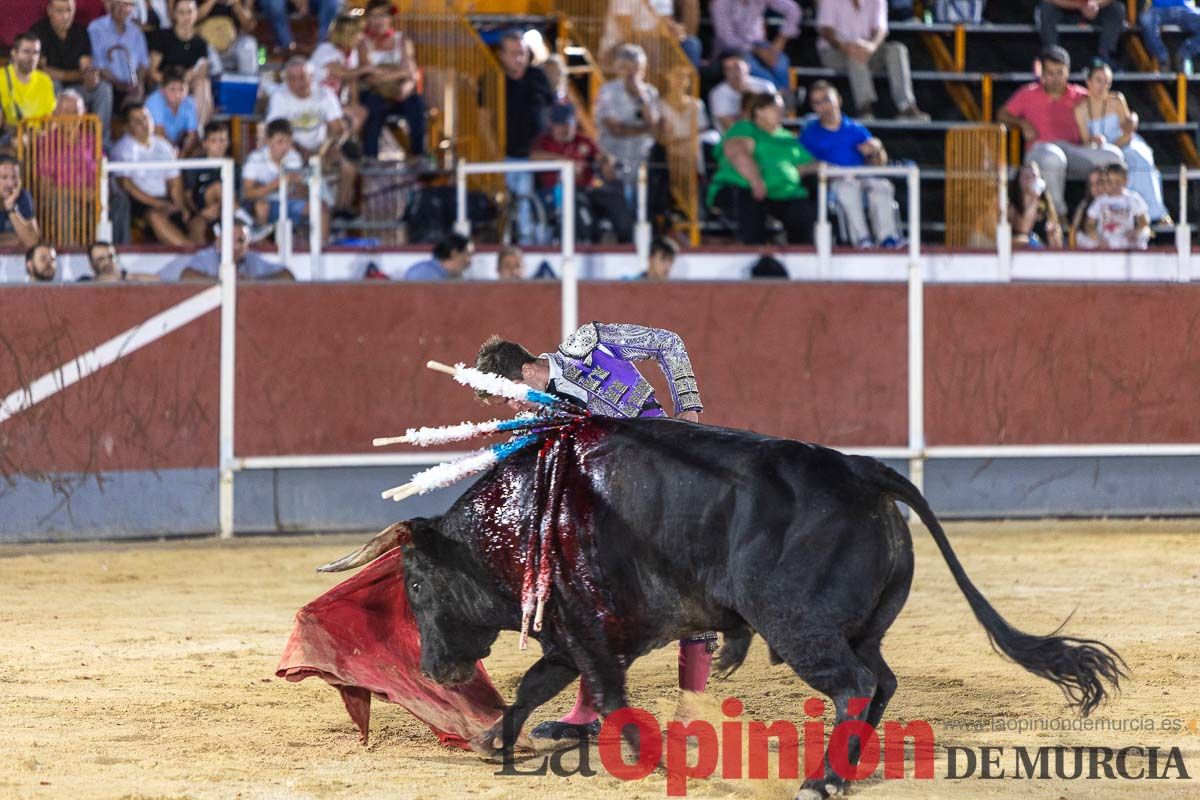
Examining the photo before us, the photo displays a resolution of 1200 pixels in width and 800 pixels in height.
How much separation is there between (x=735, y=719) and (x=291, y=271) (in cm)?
583

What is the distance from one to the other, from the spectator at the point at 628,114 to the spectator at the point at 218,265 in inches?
123

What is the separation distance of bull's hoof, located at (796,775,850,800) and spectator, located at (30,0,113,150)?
7.96 metres

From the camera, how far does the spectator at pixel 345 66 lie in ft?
39.8

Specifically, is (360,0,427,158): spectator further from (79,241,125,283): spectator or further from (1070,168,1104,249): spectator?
(1070,168,1104,249): spectator

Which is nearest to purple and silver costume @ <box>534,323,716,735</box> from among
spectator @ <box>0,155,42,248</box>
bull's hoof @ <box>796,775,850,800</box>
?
bull's hoof @ <box>796,775,850,800</box>

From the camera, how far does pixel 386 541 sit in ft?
17.0

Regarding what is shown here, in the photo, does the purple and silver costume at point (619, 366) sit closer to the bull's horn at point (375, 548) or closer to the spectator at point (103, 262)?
the bull's horn at point (375, 548)

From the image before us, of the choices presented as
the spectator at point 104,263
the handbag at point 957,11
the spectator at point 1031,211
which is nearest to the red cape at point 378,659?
the spectator at point 104,263

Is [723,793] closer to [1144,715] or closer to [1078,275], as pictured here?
[1144,715]

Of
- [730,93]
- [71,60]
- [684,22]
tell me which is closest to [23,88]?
[71,60]

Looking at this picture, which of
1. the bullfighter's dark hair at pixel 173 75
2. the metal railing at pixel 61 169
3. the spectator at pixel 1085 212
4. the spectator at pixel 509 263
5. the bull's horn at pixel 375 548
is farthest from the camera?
the spectator at pixel 1085 212

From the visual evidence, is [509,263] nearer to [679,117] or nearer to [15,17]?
[679,117]

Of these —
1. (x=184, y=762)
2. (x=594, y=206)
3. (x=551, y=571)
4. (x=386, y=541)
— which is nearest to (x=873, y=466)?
(x=551, y=571)

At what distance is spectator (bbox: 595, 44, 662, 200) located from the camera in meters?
12.6
